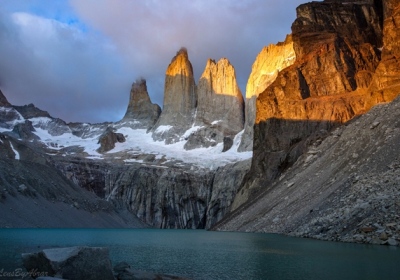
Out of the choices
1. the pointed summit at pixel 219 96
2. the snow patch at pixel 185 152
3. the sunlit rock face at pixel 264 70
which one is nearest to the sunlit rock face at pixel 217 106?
the pointed summit at pixel 219 96

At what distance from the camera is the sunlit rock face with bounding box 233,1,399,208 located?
79688mm

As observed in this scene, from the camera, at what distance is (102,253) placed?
1552 cm

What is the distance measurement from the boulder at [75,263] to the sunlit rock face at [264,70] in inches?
4731

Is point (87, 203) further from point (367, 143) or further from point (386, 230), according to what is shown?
point (386, 230)

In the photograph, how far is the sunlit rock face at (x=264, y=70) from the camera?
13334 centimetres

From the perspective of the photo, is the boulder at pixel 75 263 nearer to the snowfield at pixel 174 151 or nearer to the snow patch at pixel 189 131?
the snowfield at pixel 174 151

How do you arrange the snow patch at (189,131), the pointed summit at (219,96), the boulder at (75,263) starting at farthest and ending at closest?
the snow patch at (189,131) → the pointed summit at (219,96) → the boulder at (75,263)

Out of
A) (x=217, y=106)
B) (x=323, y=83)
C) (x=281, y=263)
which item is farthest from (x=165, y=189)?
(x=281, y=263)

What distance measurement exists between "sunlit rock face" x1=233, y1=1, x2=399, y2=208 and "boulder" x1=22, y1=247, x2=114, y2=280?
212 ft

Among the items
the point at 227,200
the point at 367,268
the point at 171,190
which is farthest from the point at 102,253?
the point at 171,190

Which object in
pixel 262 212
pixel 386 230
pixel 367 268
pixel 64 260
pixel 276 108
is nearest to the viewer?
pixel 64 260

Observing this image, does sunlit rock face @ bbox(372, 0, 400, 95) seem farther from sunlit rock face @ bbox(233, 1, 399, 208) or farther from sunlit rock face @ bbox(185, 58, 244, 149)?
sunlit rock face @ bbox(185, 58, 244, 149)

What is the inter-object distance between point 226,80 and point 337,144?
13164 cm

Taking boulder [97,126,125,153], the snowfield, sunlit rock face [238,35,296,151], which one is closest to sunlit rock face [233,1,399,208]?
sunlit rock face [238,35,296,151]
